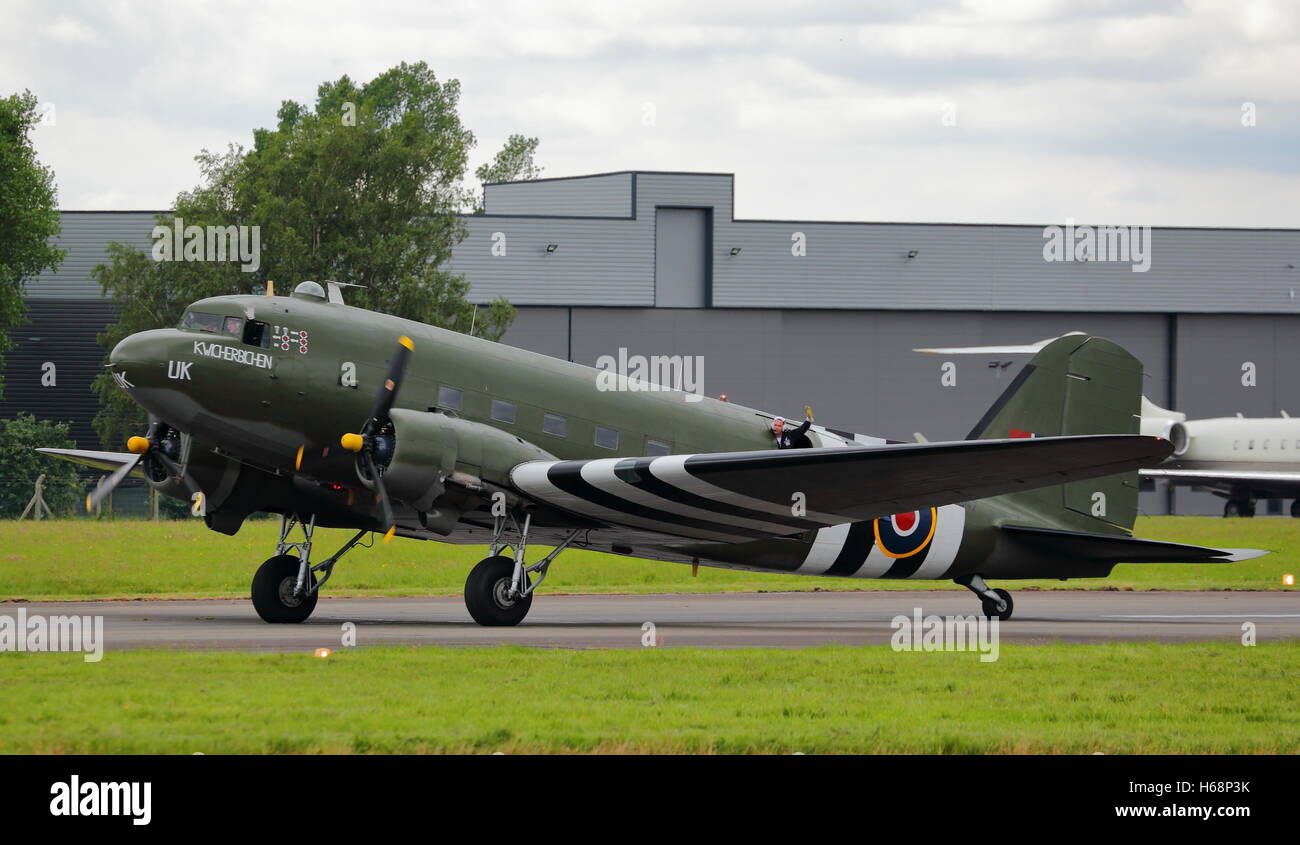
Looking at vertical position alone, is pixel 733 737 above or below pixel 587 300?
below

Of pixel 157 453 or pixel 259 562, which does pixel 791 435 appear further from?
pixel 259 562

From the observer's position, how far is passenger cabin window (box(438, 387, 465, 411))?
21.5 meters

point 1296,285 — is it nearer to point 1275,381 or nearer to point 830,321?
point 1275,381

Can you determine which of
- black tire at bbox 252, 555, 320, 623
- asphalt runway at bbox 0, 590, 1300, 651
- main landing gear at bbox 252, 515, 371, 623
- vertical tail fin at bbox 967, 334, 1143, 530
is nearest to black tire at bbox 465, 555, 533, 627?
asphalt runway at bbox 0, 590, 1300, 651

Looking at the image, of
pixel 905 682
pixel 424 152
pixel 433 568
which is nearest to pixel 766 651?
pixel 905 682

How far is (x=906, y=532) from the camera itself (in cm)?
2498

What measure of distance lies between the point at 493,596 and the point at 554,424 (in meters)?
3.12

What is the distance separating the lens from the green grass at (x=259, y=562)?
32.9 metres

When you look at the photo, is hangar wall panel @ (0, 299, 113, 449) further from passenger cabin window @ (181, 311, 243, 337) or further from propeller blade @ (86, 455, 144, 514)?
passenger cabin window @ (181, 311, 243, 337)

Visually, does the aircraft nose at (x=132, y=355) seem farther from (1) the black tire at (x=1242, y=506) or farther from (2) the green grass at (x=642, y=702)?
(1) the black tire at (x=1242, y=506)

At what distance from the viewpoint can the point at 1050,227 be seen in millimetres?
76000

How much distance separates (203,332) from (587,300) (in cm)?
5062

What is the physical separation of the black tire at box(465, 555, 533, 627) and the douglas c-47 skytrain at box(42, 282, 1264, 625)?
3cm

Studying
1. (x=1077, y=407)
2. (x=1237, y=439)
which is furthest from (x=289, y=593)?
(x=1237, y=439)
